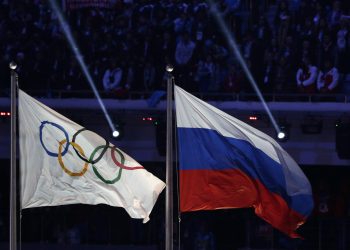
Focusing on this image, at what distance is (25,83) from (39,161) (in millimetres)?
9700

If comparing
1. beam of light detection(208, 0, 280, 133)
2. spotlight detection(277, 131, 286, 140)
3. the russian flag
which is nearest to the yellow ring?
the russian flag

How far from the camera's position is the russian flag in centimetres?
1695

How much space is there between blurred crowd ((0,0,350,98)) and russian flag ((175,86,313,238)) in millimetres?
7911

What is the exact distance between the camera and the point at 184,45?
2606cm

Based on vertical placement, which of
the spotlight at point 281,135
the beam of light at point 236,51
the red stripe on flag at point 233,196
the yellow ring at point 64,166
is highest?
the beam of light at point 236,51

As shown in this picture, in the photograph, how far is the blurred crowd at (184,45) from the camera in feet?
82.8

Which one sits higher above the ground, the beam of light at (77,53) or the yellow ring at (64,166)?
the beam of light at (77,53)

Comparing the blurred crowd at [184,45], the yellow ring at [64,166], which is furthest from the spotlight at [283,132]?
the yellow ring at [64,166]

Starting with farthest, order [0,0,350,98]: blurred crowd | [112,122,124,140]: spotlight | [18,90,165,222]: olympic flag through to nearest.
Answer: [112,122,124,140]: spotlight → [0,0,350,98]: blurred crowd → [18,90,165,222]: olympic flag

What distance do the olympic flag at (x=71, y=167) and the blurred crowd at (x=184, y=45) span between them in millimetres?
8336

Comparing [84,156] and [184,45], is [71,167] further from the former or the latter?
[184,45]

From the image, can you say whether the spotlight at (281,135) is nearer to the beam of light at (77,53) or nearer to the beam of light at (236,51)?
the beam of light at (236,51)

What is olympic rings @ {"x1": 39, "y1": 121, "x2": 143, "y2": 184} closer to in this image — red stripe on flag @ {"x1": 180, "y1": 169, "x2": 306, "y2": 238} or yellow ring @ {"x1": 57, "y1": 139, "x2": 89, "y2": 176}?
yellow ring @ {"x1": 57, "y1": 139, "x2": 89, "y2": 176}

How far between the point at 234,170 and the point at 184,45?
9.26m
